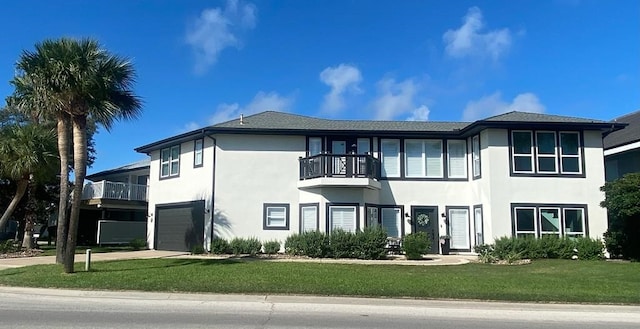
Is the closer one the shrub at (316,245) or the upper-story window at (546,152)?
the shrub at (316,245)

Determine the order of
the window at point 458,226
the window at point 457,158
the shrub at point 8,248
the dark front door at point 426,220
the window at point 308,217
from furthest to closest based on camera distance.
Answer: the window at point 457,158
the dark front door at point 426,220
the window at point 458,226
the window at point 308,217
the shrub at point 8,248

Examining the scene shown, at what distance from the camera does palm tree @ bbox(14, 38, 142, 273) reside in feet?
48.5

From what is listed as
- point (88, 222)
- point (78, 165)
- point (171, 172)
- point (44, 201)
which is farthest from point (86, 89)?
point (88, 222)

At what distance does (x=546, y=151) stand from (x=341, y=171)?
8.82 m

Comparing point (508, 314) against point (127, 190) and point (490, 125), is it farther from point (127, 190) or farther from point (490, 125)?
point (127, 190)

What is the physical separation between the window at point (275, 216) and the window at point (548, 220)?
9819 millimetres

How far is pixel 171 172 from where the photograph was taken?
86.1 feet

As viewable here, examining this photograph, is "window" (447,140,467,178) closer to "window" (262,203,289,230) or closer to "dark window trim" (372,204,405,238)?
"dark window trim" (372,204,405,238)

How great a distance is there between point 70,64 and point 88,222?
23629mm

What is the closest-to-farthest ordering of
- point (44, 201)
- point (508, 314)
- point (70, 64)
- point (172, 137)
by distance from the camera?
point (508, 314), point (70, 64), point (172, 137), point (44, 201)

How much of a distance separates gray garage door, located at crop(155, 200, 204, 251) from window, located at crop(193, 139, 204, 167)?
1892 mm

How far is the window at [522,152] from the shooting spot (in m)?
21.9

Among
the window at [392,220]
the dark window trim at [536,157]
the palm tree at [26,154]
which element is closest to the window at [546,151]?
the dark window trim at [536,157]

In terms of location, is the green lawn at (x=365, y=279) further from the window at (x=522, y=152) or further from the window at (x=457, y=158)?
the window at (x=457, y=158)
